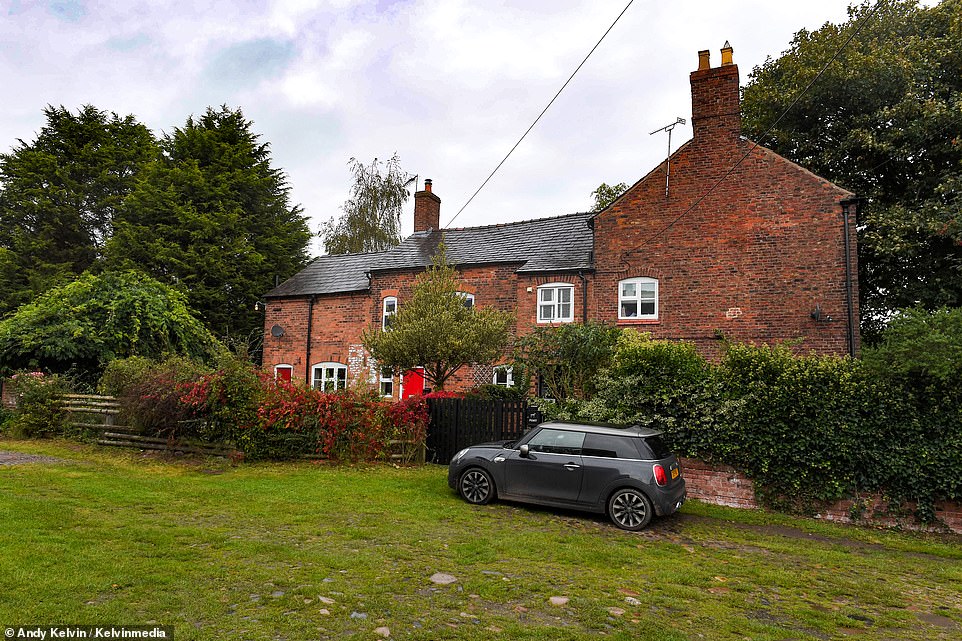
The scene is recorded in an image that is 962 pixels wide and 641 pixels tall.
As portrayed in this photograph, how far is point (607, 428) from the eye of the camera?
843 centimetres

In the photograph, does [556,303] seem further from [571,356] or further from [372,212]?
[372,212]

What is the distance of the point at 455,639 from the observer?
4004 millimetres

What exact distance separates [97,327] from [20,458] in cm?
840

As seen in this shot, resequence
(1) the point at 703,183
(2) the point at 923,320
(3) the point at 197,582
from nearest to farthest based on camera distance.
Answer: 1. (3) the point at 197,582
2. (2) the point at 923,320
3. (1) the point at 703,183

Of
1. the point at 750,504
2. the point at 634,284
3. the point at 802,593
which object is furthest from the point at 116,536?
the point at 634,284

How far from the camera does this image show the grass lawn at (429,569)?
4270 mm

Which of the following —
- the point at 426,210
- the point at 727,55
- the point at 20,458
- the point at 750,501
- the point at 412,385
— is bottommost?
the point at 750,501

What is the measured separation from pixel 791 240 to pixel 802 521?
29.7ft

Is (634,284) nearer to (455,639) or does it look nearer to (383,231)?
(455,639)

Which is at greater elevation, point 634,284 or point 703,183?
point 703,183

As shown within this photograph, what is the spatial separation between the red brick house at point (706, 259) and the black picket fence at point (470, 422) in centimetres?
244

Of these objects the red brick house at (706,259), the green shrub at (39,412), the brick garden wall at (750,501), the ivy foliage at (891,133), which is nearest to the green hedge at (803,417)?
the brick garden wall at (750,501)

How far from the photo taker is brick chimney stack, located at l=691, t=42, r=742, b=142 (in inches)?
619

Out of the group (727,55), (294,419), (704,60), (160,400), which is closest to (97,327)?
(160,400)
